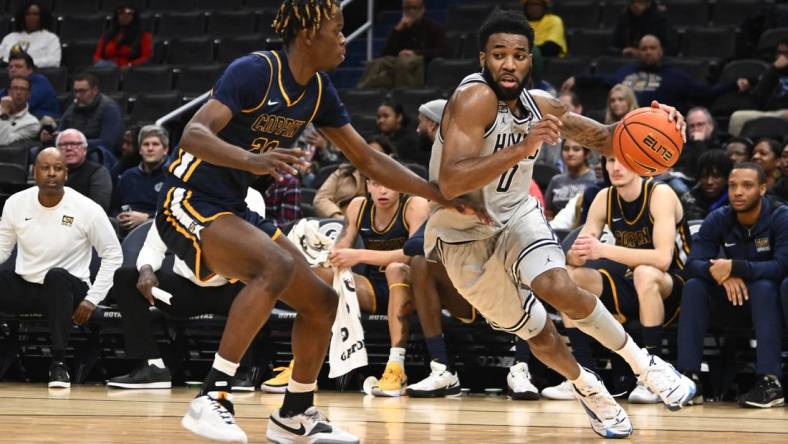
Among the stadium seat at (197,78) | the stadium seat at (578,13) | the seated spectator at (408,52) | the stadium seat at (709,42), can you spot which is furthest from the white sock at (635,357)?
the stadium seat at (197,78)

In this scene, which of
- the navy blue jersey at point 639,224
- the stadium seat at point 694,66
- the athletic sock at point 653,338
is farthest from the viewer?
the stadium seat at point 694,66

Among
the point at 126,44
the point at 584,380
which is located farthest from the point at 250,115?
the point at 126,44

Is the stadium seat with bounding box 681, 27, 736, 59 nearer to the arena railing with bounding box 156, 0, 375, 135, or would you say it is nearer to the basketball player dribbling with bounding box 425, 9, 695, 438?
the arena railing with bounding box 156, 0, 375, 135

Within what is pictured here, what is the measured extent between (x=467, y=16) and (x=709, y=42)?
106 inches

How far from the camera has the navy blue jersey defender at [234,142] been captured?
4.45 metres

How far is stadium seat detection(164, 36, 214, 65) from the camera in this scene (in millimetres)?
13367

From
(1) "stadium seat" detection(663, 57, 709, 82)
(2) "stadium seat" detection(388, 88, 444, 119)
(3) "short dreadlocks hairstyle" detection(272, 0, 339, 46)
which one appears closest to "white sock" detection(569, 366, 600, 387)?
(3) "short dreadlocks hairstyle" detection(272, 0, 339, 46)

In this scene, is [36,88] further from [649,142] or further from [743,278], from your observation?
[649,142]

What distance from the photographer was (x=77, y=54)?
13.9m

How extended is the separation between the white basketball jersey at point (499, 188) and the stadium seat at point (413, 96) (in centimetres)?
599

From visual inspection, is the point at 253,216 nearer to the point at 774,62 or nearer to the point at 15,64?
the point at 774,62

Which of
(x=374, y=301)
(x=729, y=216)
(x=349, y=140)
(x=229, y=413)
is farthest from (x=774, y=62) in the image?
(x=229, y=413)

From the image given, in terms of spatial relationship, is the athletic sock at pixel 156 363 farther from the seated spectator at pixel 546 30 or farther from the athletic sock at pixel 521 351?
the seated spectator at pixel 546 30

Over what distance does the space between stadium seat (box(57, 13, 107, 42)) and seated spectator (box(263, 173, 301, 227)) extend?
6406 millimetres
